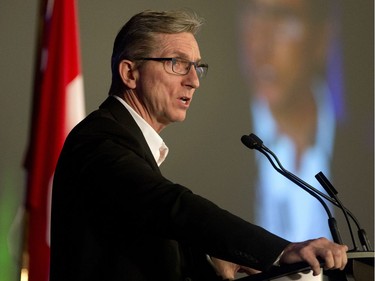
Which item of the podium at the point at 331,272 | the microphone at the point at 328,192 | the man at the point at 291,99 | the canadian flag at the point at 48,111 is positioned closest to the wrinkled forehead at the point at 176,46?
the microphone at the point at 328,192

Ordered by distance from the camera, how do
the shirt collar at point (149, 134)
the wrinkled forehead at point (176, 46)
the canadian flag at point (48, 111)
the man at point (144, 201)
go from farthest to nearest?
the canadian flag at point (48, 111) → the wrinkled forehead at point (176, 46) → the shirt collar at point (149, 134) → the man at point (144, 201)

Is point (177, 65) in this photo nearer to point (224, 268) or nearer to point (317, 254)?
point (224, 268)

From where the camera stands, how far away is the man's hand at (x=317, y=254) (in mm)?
1392

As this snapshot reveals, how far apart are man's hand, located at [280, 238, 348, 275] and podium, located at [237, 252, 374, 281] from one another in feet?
0.06

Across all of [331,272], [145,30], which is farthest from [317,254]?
[145,30]

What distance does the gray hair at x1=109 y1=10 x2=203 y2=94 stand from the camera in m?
2.29

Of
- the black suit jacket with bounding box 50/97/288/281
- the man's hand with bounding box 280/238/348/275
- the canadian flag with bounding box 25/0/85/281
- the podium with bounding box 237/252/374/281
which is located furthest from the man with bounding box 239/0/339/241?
the man's hand with bounding box 280/238/348/275

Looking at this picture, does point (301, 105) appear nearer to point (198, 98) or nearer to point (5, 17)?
point (198, 98)

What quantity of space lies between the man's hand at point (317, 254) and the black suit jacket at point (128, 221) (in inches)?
1.1

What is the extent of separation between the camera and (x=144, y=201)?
1582 millimetres

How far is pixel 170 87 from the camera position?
229 cm

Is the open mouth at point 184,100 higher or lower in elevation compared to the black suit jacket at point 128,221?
higher

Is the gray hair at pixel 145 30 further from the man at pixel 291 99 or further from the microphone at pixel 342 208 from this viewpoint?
the man at pixel 291 99

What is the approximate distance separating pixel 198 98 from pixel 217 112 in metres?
0.15
